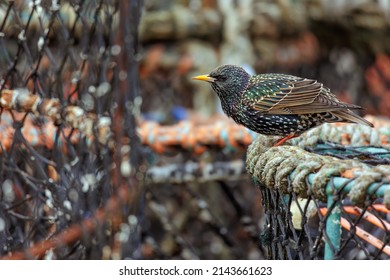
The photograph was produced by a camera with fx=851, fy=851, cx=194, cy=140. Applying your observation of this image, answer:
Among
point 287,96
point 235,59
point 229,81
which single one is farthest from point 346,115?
point 235,59

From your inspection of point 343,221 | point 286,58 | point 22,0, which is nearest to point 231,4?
point 286,58

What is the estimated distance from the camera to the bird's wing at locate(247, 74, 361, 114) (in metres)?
3.30

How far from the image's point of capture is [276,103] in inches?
133

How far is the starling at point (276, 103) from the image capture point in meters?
3.29

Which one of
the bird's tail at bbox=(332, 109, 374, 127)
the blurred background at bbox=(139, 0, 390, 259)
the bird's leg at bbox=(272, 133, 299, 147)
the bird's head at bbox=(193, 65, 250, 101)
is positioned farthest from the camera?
the blurred background at bbox=(139, 0, 390, 259)

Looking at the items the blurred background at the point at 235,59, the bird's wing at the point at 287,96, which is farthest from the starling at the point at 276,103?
the blurred background at the point at 235,59

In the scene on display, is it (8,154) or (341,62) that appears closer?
(8,154)

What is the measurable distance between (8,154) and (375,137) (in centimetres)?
139

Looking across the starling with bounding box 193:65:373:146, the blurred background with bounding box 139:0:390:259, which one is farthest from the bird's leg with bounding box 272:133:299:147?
the blurred background with bounding box 139:0:390:259

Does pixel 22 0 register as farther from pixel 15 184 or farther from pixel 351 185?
pixel 351 185

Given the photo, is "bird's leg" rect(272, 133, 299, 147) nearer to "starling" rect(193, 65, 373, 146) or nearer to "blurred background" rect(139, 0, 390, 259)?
"starling" rect(193, 65, 373, 146)

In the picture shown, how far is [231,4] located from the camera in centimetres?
694

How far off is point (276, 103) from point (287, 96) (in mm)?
52

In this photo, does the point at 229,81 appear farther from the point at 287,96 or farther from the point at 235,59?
the point at 235,59
